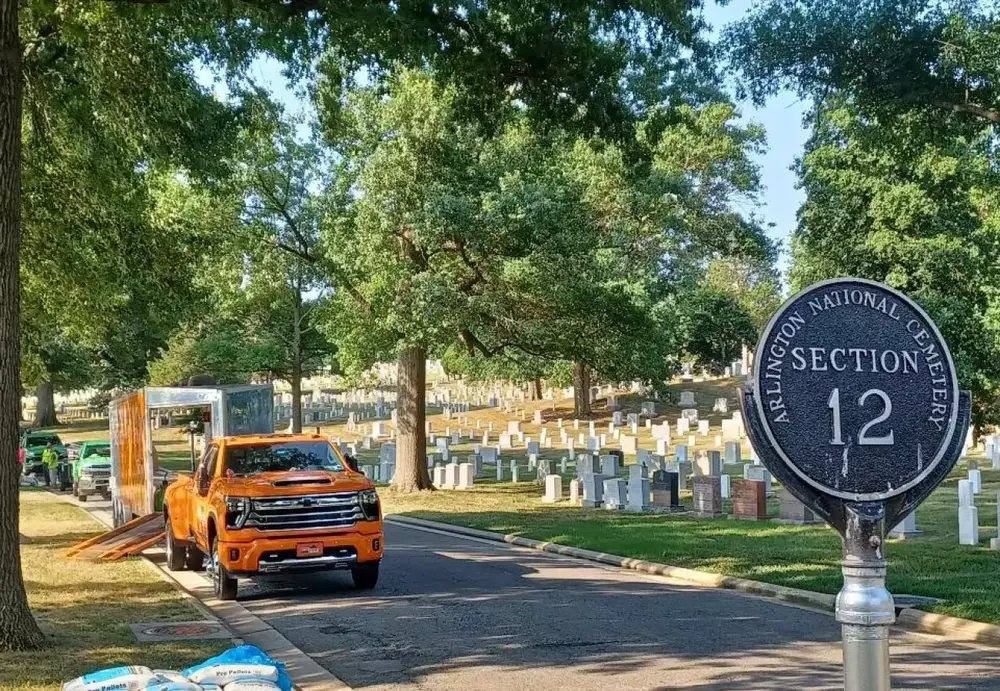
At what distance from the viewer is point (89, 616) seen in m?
12.0

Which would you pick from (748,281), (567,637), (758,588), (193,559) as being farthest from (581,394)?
(567,637)

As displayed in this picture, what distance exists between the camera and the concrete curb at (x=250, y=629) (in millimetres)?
9422

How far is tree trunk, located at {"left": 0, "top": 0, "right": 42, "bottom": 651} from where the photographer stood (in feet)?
32.6

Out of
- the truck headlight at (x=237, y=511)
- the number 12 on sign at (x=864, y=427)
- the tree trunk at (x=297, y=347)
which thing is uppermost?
the tree trunk at (x=297, y=347)

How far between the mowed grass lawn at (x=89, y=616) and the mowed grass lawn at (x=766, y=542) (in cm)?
673

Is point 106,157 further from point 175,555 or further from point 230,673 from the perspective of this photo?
point 230,673

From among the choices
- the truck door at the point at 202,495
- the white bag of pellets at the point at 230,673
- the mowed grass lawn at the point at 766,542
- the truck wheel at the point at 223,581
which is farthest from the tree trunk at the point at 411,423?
the white bag of pellets at the point at 230,673

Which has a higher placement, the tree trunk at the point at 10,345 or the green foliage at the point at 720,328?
the green foliage at the point at 720,328

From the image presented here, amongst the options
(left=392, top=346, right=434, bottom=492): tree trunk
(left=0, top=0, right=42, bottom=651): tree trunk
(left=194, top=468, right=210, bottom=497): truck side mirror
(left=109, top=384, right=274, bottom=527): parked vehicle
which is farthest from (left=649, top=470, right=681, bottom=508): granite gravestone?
(left=0, top=0, right=42, bottom=651): tree trunk

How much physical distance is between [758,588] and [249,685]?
9046mm

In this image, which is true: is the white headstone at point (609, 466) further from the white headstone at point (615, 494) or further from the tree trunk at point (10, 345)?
the tree trunk at point (10, 345)

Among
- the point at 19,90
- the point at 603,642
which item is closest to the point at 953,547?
the point at 603,642

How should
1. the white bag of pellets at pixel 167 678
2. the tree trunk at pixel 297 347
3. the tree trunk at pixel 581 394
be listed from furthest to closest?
the tree trunk at pixel 581 394 → the tree trunk at pixel 297 347 → the white bag of pellets at pixel 167 678

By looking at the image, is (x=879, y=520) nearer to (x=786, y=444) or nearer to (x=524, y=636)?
(x=786, y=444)
